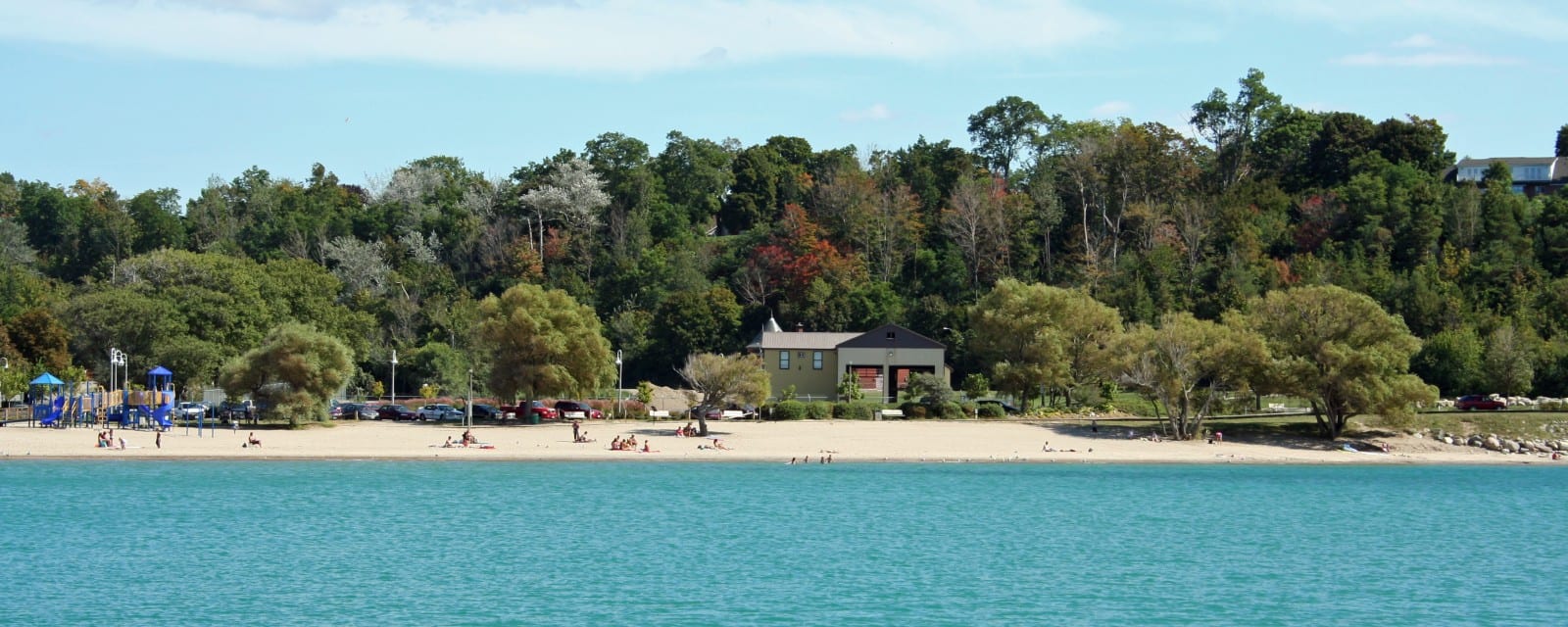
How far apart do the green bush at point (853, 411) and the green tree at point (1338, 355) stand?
57.6ft

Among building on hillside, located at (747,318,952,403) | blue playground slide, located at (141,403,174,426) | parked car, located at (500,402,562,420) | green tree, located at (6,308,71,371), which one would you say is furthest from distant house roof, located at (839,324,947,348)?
green tree, located at (6,308,71,371)

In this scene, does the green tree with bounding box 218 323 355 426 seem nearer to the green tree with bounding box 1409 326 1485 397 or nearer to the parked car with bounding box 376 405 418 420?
the parked car with bounding box 376 405 418 420

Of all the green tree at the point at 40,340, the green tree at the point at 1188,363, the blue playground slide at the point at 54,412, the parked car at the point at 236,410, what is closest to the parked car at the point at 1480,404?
the green tree at the point at 1188,363

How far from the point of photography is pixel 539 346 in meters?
69.9

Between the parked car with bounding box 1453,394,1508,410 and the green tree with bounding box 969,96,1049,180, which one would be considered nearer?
the parked car with bounding box 1453,394,1508,410

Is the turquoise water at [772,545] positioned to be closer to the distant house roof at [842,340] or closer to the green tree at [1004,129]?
the distant house roof at [842,340]

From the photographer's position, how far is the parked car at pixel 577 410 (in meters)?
73.2

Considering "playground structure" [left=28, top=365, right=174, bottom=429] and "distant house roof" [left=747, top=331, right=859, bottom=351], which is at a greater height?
"distant house roof" [left=747, top=331, right=859, bottom=351]

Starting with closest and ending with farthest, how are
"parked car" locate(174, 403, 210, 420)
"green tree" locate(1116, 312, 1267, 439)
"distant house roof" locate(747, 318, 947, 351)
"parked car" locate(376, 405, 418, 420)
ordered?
"green tree" locate(1116, 312, 1267, 439)
"parked car" locate(174, 403, 210, 420)
"parked car" locate(376, 405, 418, 420)
"distant house roof" locate(747, 318, 947, 351)

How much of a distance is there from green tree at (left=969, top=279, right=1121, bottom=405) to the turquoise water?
12.8 m

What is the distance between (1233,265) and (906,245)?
2328 centimetres

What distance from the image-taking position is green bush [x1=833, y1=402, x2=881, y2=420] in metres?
→ 71.8

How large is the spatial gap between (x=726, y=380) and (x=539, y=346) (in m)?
9.97

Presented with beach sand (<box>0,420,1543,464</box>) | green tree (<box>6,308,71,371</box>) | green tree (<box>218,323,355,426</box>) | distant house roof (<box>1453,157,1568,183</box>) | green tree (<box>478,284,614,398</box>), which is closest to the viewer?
beach sand (<box>0,420,1543,464</box>)
